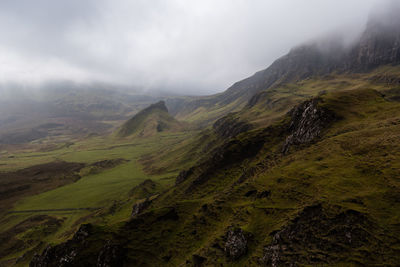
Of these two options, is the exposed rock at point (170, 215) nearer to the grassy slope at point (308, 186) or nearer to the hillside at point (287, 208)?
the hillside at point (287, 208)

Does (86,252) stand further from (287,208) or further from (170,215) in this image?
(287,208)

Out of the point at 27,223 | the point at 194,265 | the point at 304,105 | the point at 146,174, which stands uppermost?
the point at 304,105

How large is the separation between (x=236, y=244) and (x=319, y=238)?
1160cm

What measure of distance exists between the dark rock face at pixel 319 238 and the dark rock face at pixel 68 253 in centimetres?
3452

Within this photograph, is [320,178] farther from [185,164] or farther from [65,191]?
[65,191]

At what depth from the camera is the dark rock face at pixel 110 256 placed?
39.2m

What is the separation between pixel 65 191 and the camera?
162250 millimetres

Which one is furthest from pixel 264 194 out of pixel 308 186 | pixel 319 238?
pixel 319 238

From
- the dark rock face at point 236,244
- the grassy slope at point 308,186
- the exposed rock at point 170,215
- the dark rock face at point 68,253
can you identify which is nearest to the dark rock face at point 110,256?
the dark rock face at point 68,253

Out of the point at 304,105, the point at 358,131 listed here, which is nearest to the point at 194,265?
the point at 358,131

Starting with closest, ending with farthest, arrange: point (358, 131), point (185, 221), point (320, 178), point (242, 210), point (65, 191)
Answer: point (320, 178)
point (242, 210)
point (185, 221)
point (358, 131)
point (65, 191)

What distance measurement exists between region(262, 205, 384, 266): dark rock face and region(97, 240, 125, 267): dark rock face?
90.3 feet

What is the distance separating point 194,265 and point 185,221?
13879 mm

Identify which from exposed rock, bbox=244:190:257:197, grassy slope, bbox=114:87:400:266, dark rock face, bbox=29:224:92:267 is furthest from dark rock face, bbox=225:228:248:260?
dark rock face, bbox=29:224:92:267
